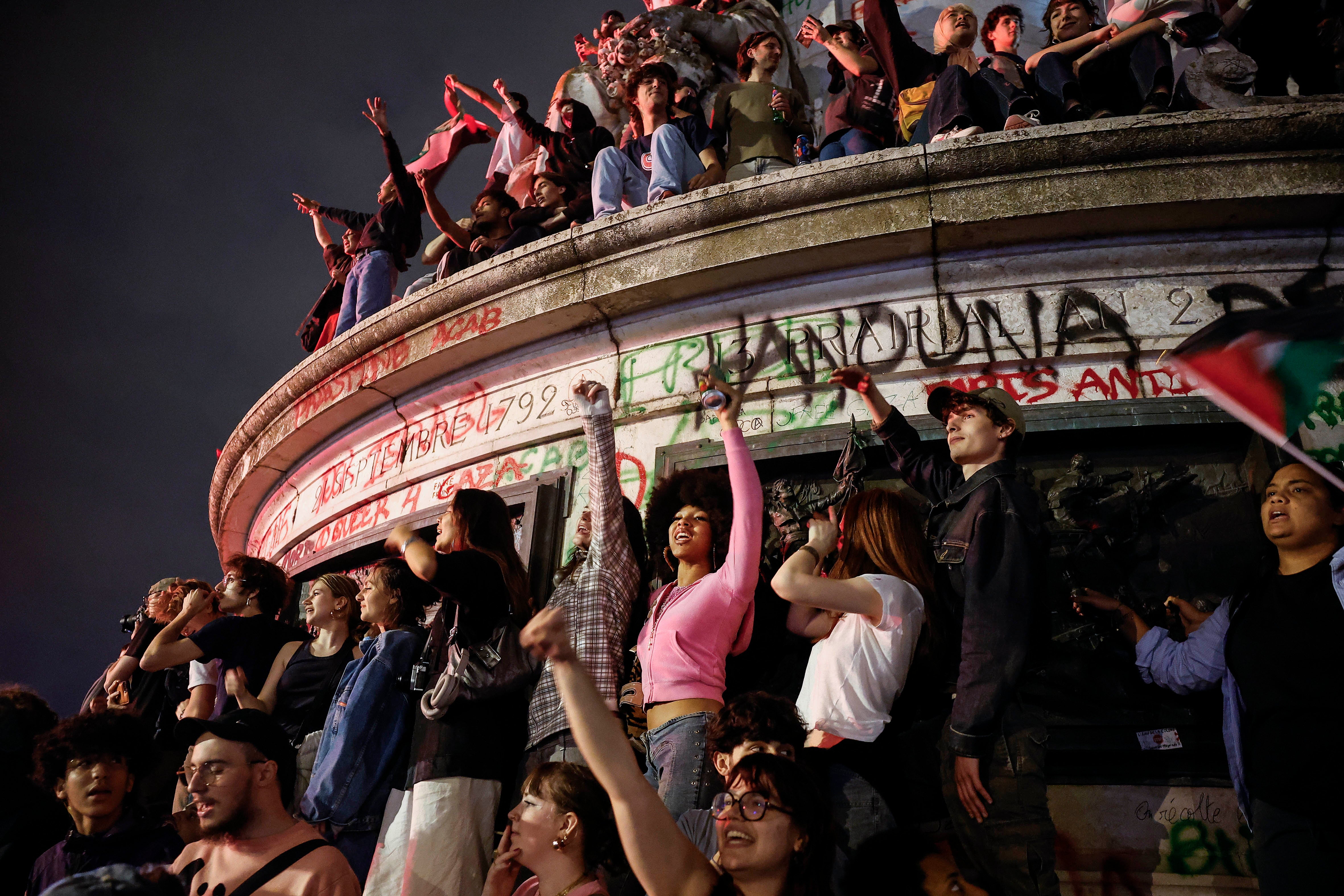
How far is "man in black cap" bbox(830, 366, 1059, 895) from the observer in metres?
3.16

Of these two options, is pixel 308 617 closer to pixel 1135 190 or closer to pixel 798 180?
pixel 798 180

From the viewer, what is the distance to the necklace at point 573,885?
117 inches

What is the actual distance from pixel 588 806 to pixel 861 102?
572cm

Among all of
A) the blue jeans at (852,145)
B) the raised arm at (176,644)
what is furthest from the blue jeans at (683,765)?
the blue jeans at (852,145)

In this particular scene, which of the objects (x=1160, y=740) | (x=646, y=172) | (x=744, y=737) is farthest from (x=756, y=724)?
(x=646, y=172)

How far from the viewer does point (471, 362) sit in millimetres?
6883

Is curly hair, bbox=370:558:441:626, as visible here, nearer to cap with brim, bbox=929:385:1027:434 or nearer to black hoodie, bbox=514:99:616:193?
cap with brim, bbox=929:385:1027:434

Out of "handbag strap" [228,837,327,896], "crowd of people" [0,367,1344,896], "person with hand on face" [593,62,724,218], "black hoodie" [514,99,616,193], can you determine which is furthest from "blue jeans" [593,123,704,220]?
"handbag strap" [228,837,327,896]

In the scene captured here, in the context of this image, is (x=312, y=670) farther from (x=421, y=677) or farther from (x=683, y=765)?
(x=683, y=765)

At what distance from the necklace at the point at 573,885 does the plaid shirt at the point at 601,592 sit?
3.02 ft

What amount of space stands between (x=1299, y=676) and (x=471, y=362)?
519cm

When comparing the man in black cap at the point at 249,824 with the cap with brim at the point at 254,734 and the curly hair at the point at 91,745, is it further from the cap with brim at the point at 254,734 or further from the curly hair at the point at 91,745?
the curly hair at the point at 91,745

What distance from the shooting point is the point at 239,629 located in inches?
202

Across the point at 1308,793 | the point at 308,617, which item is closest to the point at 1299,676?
the point at 1308,793
